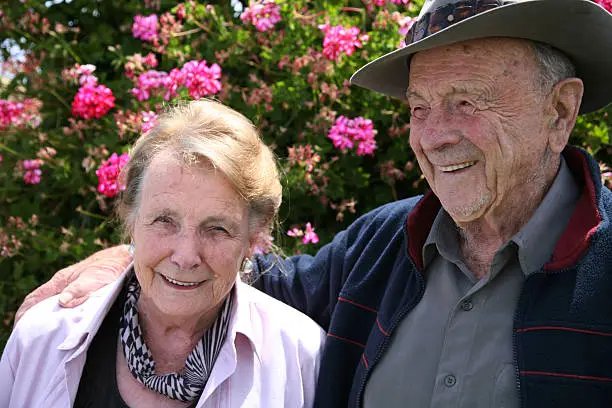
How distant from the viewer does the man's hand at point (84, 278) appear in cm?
264

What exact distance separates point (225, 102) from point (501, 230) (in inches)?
67.8

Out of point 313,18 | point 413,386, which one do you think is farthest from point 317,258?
point 313,18

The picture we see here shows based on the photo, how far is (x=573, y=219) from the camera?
6.94 feet

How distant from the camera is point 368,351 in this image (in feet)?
7.66

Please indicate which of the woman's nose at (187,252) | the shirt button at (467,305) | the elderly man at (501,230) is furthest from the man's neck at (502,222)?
the woman's nose at (187,252)

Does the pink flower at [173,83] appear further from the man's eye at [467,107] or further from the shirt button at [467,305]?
the shirt button at [467,305]

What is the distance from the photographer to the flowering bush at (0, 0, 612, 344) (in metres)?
3.35

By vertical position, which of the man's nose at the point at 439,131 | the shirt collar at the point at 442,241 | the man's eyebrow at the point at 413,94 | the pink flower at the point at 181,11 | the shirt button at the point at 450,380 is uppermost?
the pink flower at the point at 181,11

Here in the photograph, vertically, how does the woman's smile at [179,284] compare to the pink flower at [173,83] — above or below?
below

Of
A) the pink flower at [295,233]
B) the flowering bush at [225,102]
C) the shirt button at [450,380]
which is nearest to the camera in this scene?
the shirt button at [450,380]

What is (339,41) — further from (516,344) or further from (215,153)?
(516,344)

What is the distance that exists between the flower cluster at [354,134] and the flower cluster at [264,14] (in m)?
0.55

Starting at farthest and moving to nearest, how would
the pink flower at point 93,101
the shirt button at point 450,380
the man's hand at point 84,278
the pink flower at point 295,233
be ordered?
1. the pink flower at point 93,101
2. the pink flower at point 295,233
3. the man's hand at point 84,278
4. the shirt button at point 450,380

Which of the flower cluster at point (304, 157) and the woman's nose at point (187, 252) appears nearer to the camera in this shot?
A: the woman's nose at point (187, 252)
